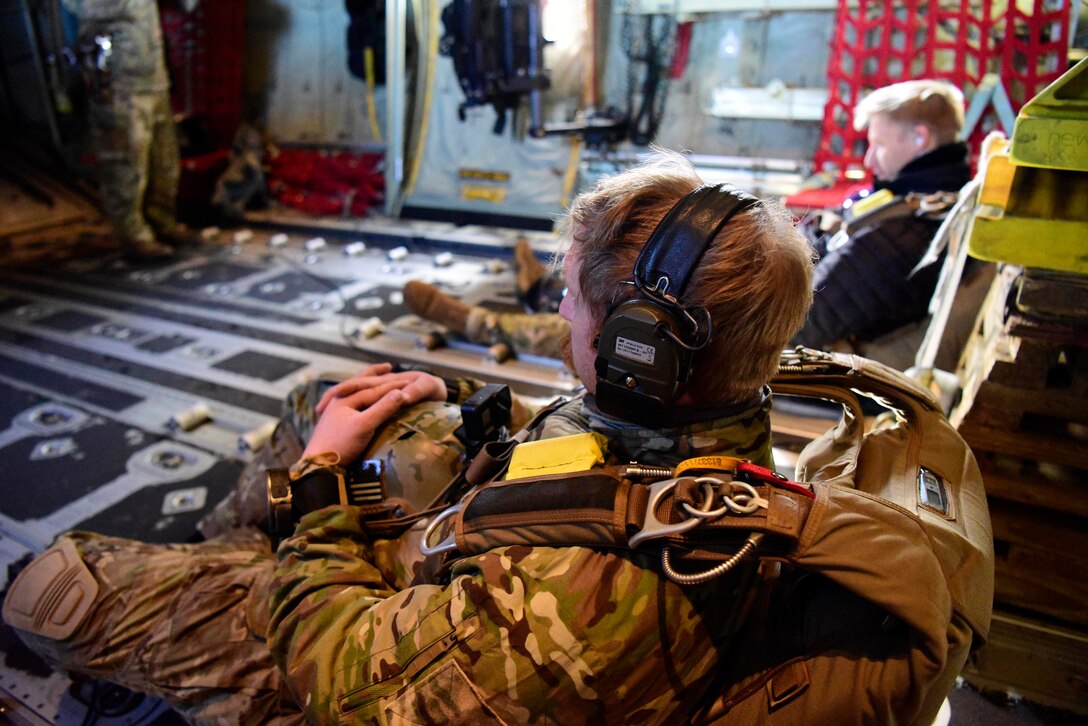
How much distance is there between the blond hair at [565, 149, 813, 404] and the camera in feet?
3.65

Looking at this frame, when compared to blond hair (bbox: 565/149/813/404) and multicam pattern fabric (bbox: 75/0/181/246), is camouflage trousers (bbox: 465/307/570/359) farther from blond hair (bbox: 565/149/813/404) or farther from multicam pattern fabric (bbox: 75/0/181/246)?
multicam pattern fabric (bbox: 75/0/181/246)

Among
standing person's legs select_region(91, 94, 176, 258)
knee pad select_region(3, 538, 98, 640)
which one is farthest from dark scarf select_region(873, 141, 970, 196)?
standing person's legs select_region(91, 94, 176, 258)

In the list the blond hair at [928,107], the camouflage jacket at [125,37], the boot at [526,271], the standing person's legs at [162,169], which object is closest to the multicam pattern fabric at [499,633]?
the blond hair at [928,107]

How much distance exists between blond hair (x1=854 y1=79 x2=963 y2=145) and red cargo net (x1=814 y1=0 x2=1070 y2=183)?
226 cm

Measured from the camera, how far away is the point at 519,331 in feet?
12.9

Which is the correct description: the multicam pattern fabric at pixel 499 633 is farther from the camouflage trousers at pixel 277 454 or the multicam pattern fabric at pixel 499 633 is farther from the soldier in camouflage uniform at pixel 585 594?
the camouflage trousers at pixel 277 454

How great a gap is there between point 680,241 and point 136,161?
6386 mm

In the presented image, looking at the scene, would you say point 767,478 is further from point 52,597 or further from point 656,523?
point 52,597

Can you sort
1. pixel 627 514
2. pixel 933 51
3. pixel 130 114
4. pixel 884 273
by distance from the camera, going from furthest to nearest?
pixel 130 114 < pixel 933 51 < pixel 884 273 < pixel 627 514

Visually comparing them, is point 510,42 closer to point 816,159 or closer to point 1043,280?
point 816,159

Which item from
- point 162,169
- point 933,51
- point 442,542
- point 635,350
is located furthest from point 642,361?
point 162,169

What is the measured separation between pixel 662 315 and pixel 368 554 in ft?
3.23

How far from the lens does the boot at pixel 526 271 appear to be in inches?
174

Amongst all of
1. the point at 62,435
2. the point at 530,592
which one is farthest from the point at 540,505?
the point at 62,435
